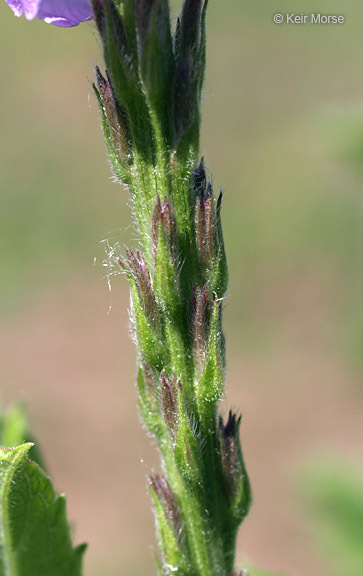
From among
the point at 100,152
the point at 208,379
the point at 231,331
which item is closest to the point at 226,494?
the point at 208,379

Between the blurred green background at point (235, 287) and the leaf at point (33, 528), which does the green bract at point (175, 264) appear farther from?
the blurred green background at point (235, 287)

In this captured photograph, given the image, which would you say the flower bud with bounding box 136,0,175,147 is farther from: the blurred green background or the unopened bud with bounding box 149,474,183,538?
the blurred green background

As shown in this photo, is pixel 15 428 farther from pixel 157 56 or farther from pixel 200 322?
pixel 157 56

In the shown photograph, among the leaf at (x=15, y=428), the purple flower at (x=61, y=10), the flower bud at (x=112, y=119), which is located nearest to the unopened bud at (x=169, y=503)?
the leaf at (x=15, y=428)

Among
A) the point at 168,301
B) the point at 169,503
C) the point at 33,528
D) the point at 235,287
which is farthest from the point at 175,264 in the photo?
the point at 235,287

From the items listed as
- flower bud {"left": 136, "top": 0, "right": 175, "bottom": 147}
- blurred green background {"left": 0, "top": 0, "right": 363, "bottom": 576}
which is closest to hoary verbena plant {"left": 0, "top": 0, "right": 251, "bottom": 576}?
flower bud {"left": 136, "top": 0, "right": 175, "bottom": 147}
